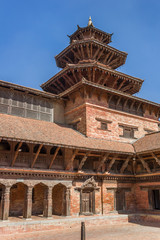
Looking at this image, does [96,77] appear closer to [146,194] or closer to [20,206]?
[146,194]

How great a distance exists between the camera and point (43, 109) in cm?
2014

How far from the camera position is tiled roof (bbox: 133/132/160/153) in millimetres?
17778

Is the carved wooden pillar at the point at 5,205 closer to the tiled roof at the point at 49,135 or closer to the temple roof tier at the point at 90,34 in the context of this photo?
the tiled roof at the point at 49,135

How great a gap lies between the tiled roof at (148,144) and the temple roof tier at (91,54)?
9570mm

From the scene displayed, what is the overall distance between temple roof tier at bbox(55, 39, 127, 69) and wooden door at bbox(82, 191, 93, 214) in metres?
13.5

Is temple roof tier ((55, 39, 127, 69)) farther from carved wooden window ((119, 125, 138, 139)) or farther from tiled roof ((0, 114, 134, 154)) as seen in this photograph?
tiled roof ((0, 114, 134, 154))

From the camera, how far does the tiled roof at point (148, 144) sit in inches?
700

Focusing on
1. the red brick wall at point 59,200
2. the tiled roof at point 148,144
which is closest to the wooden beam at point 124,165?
the tiled roof at point 148,144

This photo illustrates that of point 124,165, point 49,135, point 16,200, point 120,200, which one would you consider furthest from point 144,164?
point 16,200

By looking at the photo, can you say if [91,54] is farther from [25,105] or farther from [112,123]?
[25,105]

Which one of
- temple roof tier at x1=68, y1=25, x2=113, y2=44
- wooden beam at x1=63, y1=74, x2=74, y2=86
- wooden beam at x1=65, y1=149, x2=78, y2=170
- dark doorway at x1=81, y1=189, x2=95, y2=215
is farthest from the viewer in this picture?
temple roof tier at x1=68, y1=25, x2=113, y2=44

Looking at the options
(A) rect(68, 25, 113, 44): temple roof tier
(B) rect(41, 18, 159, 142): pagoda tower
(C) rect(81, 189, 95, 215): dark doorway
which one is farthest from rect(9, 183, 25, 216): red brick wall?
(A) rect(68, 25, 113, 44): temple roof tier

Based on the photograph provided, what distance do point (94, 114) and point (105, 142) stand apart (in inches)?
104

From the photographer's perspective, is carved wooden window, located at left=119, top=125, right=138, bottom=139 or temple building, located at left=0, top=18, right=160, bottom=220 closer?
temple building, located at left=0, top=18, right=160, bottom=220
